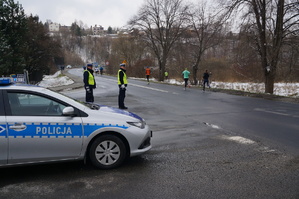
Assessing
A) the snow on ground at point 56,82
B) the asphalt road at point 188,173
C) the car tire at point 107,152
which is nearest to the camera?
the asphalt road at point 188,173

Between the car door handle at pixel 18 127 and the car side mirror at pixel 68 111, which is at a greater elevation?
the car side mirror at pixel 68 111

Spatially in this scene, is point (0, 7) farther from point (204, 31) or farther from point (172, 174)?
point (172, 174)

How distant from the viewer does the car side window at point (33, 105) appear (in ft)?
13.8

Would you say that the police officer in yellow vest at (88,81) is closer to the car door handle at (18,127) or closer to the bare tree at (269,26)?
the car door handle at (18,127)

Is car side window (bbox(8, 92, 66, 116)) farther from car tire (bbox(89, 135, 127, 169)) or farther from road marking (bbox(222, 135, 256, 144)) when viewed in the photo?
road marking (bbox(222, 135, 256, 144))

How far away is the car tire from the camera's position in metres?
4.41

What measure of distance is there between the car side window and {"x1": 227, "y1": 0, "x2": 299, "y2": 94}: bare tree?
56.5 ft

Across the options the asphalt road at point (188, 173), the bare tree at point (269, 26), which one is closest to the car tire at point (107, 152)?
the asphalt road at point (188, 173)

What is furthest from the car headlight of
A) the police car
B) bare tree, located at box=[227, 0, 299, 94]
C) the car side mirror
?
bare tree, located at box=[227, 0, 299, 94]

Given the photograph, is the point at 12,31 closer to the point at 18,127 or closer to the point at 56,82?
the point at 56,82

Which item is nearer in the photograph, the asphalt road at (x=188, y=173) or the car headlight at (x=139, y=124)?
the asphalt road at (x=188, y=173)

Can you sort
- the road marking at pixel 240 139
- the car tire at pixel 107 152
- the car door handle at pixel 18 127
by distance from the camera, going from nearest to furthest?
1. the car door handle at pixel 18 127
2. the car tire at pixel 107 152
3. the road marking at pixel 240 139

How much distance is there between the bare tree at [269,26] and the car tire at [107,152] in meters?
17.0

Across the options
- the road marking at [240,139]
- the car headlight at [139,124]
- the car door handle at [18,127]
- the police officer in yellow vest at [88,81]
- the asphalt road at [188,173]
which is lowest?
the asphalt road at [188,173]
